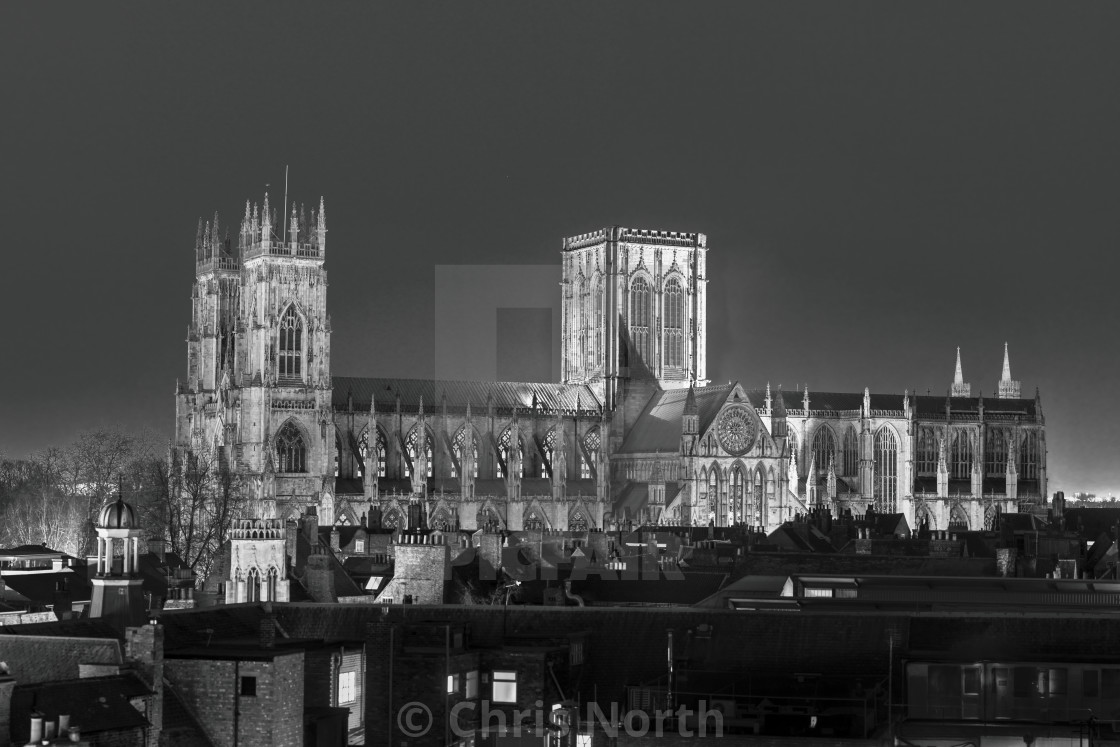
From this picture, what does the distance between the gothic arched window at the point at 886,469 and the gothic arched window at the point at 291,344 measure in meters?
50.5

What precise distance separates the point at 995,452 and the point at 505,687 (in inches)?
5624

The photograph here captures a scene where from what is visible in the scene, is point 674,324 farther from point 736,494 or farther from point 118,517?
point 118,517

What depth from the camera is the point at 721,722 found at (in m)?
46.1

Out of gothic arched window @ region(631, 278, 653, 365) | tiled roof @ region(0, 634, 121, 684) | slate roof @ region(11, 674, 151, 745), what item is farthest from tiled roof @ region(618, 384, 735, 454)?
slate roof @ region(11, 674, 151, 745)

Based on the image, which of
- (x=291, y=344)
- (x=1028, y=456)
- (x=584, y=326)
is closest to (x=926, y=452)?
(x=1028, y=456)

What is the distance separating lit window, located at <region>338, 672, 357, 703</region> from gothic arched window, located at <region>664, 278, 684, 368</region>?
13734 centimetres

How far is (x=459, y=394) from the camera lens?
16688cm

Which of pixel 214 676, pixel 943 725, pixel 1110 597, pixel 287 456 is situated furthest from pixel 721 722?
pixel 287 456

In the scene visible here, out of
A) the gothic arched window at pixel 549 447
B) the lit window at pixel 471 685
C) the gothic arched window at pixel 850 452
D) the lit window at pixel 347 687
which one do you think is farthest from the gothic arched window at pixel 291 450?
the lit window at pixel 471 685

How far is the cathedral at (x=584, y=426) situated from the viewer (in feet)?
497

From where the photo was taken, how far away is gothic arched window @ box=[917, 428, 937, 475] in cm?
18388

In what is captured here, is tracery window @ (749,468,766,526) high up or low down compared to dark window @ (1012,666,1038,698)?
up

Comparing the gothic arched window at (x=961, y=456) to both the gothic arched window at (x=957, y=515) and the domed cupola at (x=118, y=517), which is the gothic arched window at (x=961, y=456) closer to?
the gothic arched window at (x=957, y=515)

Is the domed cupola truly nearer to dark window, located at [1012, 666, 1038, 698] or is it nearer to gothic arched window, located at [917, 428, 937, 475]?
dark window, located at [1012, 666, 1038, 698]
